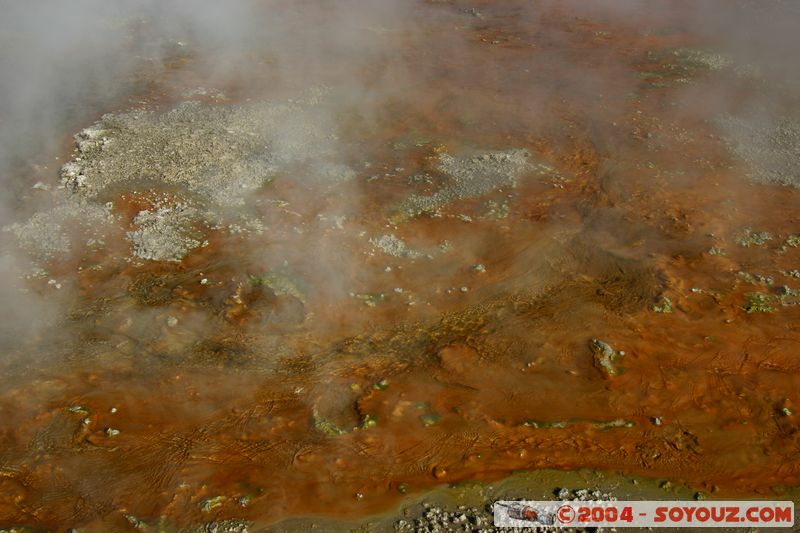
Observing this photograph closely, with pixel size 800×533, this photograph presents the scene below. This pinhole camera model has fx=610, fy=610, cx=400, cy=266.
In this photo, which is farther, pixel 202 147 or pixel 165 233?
pixel 202 147

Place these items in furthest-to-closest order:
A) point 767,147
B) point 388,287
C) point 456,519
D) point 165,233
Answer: point 767,147 < point 165,233 < point 388,287 < point 456,519

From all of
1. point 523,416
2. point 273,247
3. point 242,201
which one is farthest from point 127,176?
point 523,416

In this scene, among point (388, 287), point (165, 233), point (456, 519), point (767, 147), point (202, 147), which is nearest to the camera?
point (456, 519)

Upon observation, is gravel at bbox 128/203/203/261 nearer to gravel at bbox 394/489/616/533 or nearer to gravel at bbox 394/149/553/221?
gravel at bbox 394/149/553/221

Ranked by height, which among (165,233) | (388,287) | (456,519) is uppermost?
(165,233)

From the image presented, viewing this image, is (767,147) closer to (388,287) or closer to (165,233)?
(388,287)

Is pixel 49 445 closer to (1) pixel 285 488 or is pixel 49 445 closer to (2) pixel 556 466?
(1) pixel 285 488

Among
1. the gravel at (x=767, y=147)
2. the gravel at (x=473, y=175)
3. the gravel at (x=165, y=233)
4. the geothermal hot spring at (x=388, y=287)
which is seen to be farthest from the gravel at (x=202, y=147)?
the gravel at (x=767, y=147)

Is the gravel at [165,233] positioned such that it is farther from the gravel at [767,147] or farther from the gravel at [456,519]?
the gravel at [767,147]

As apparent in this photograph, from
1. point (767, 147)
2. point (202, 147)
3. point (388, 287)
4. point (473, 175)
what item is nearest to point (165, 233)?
point (202, 147)
